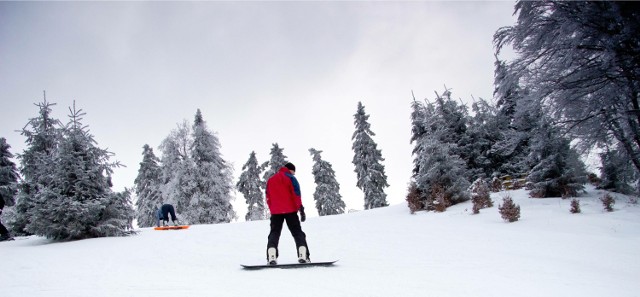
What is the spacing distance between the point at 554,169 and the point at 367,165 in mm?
22540

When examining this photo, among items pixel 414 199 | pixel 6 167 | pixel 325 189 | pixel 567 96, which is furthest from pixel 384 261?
pixel 325 189

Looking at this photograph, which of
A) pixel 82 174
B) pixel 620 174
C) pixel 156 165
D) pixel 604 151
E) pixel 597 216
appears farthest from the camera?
pixel 156 165

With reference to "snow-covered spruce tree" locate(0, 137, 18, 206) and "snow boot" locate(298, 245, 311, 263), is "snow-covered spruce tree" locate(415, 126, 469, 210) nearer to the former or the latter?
"snow boot" locate(298, 245, 311, 263)

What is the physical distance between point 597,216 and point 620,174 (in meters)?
5.47

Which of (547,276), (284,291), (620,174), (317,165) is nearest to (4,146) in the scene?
(317,165)

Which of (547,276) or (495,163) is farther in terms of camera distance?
(495,163)

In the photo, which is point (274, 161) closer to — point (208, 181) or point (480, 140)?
point (208, 181)

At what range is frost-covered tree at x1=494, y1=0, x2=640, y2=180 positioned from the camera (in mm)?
7477

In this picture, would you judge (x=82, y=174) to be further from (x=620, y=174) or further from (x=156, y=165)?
(x=156, y=165)

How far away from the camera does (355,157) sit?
38.0m

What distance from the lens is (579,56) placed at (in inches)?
335

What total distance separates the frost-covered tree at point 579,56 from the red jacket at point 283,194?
23.1 feet

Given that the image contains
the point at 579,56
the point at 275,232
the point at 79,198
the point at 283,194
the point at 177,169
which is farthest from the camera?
the point at 177,169

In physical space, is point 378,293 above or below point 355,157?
below
